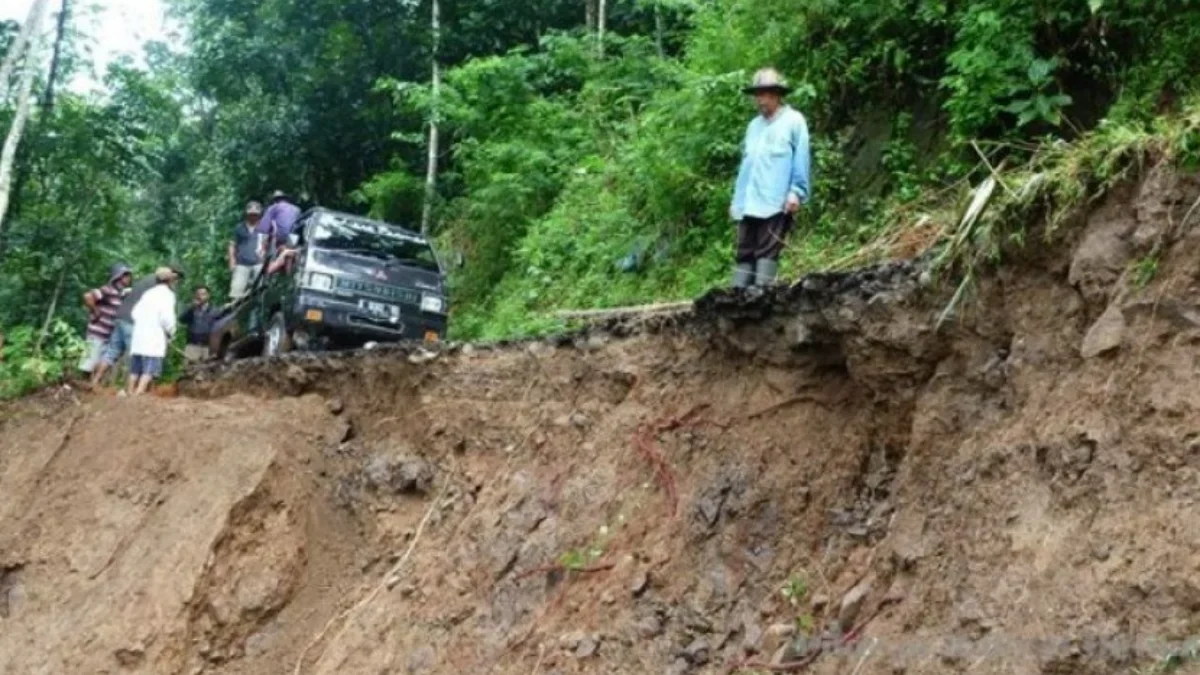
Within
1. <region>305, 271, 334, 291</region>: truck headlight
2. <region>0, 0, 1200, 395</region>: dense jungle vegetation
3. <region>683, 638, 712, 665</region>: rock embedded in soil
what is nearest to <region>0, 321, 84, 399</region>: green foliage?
<region>0, 0, 1200, 395</region>: dense jungle vegetation

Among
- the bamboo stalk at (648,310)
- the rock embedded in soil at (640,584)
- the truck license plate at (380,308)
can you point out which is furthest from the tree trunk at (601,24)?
the rock embedded in soil at (640,584)

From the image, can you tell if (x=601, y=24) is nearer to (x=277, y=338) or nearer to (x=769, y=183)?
(x=277, y=338)

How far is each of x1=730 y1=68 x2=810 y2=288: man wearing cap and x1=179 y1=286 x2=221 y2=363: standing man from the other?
384 inches

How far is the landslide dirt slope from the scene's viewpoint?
17.2 feet

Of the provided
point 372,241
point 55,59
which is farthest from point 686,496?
point 55,59

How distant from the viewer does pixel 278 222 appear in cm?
1534

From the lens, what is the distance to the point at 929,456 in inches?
244

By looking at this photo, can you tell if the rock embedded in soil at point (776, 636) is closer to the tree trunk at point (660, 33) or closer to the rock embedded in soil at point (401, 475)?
the rock embedded in soil at point (401, 475)

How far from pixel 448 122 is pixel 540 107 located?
7.71 ft

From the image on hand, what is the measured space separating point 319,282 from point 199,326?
4.24 m

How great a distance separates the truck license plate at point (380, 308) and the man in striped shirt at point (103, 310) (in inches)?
109

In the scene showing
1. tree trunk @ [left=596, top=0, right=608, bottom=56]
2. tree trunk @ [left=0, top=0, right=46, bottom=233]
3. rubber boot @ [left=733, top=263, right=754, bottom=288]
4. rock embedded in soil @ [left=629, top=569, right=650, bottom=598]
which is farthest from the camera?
tree trunk @ [left=596, top=0, right=608, bottom=56]

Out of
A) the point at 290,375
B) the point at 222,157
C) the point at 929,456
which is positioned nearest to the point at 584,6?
the point at 222,157

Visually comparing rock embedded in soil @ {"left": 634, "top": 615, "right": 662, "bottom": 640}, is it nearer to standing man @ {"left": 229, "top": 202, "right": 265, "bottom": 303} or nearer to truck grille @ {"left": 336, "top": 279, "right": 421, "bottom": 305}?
truck grille @ {"left": 336, "top": 279, "right": 421, "bottom": 305}
